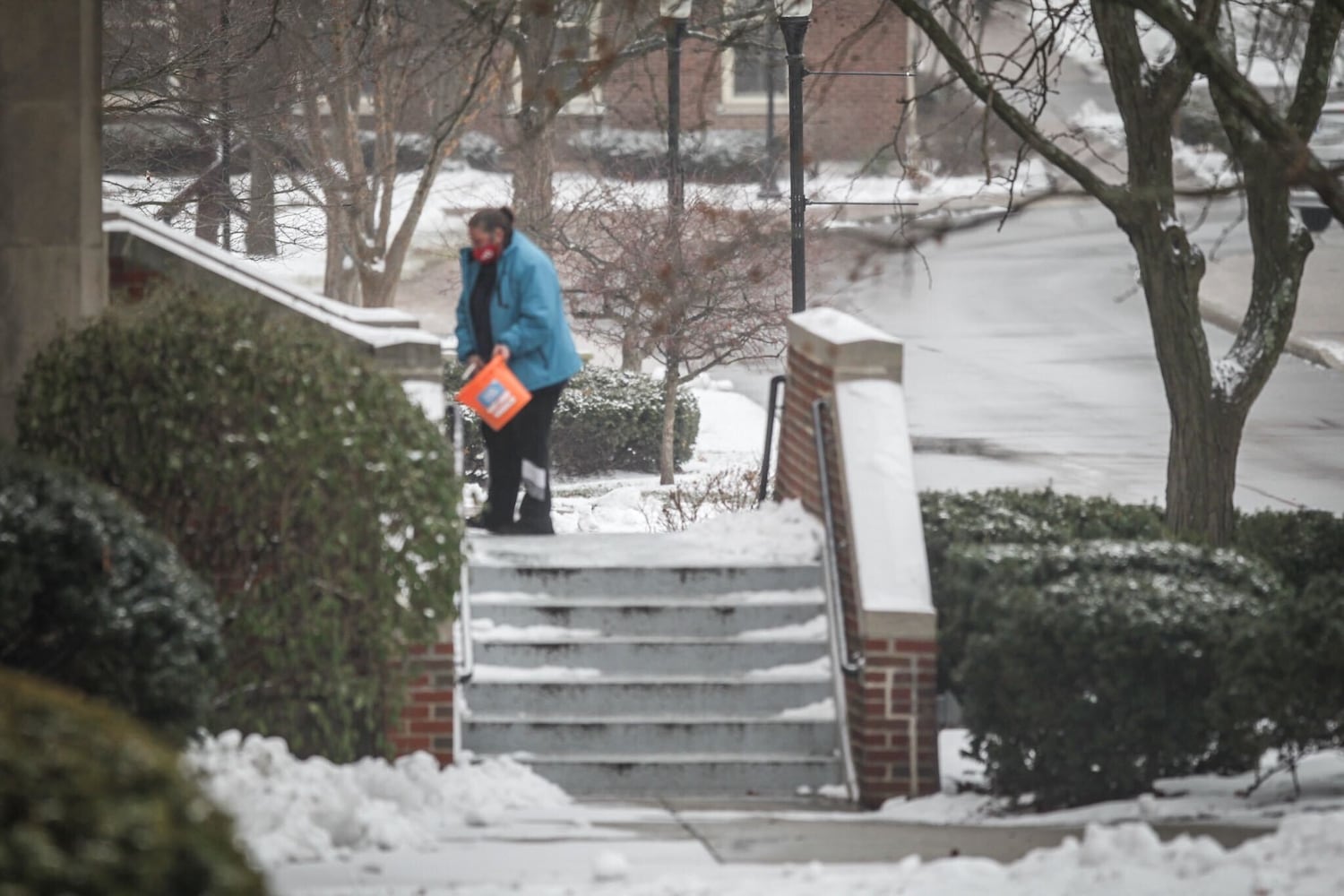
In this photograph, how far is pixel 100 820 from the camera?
10.5ft

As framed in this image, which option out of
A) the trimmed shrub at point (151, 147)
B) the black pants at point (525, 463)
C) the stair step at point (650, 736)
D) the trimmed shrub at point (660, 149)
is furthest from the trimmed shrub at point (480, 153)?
the stair step at point (650, 736)

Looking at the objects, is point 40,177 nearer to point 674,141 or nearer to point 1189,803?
point 1189,803

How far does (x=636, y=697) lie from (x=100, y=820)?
527cm

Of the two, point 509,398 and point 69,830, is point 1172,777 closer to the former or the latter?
point 509,398

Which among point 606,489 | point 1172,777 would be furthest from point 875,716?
point 606,489

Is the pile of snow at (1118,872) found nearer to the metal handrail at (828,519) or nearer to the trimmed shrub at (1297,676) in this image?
the trimmed shrub at (1297,676)

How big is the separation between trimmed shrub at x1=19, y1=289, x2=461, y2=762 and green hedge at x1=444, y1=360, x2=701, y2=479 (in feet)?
38.8

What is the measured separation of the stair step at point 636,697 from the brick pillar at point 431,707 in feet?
1.55

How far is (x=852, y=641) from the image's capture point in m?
8.48

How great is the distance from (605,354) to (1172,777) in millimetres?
18792

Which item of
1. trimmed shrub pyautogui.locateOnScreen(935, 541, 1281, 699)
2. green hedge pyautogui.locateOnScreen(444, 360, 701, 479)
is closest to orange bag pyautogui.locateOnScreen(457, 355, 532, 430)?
Answer: trimmed shrub pyautogui.locateOnScreen(935, 541, 1281, 699)

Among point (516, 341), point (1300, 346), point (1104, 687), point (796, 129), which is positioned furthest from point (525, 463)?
point (1300, 346)

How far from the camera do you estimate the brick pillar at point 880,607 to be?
7977mm

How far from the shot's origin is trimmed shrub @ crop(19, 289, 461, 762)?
7.18m
